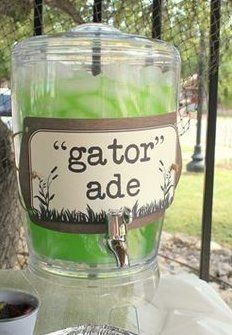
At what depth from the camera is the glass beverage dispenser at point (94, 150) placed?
62 centimetres

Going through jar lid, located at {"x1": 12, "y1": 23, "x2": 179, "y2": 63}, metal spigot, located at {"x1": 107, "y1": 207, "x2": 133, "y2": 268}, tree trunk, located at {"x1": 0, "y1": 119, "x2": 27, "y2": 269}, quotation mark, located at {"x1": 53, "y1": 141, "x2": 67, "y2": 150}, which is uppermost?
jar lid, located at {"x1": 12, "y1": 23, "x2": 179, "y2": 63}

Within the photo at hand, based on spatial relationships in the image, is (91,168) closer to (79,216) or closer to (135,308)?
(79,216)

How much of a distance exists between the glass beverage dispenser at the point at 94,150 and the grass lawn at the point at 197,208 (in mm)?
1675

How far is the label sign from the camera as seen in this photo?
0.61m

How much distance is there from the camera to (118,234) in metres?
0.62

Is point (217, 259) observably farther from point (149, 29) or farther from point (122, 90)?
point (122, 90)

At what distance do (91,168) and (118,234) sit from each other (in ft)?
0.27

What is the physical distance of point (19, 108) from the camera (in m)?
0.69

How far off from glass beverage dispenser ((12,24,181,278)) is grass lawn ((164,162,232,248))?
1.67 m

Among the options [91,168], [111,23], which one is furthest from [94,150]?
[111,23]

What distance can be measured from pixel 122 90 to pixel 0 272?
0.36 meters

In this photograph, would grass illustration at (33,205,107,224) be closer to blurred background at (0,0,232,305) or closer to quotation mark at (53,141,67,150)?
quotation mark at (53,141,67,150)

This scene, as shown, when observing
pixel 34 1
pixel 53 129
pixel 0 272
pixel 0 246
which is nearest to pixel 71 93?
pixel 53 129

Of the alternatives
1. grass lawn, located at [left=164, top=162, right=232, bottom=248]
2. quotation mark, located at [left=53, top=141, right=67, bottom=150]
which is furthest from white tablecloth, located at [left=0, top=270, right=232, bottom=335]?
grass lawn, located at [left=164, top=162, right=232, bottom=248]
